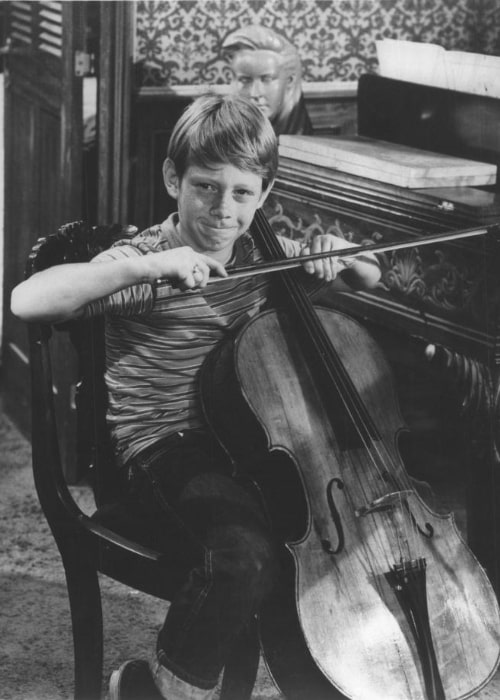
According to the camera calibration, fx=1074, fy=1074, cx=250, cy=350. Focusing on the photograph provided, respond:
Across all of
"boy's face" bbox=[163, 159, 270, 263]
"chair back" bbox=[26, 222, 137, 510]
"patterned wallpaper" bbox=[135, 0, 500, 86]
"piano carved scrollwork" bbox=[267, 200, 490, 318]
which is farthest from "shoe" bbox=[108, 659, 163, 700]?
"patterned wallpaper" bbox=[135, 0, 500, 86]

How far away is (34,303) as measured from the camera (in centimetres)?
147

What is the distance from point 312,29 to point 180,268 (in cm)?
177

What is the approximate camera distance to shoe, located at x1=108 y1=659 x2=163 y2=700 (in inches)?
59.9

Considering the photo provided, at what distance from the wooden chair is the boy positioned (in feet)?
0.11

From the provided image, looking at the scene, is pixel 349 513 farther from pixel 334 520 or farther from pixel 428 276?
pixel 428 276

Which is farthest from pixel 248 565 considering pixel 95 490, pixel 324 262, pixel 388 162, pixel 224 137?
pixel 388 162

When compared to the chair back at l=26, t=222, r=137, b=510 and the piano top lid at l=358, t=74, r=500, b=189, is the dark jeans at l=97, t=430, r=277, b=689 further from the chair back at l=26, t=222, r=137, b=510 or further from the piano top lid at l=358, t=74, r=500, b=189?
the piano top lid at l=358, t=74, r=500, b=189

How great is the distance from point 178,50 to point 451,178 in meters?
1.18

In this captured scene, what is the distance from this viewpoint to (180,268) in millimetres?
1474

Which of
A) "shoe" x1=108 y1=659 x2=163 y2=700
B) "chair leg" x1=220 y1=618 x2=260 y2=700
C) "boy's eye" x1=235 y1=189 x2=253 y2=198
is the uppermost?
"boy's eye" x1=235 y1=189 x2=253 y2=198

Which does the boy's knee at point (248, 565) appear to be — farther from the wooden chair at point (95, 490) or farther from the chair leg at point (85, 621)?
the chair leg at point (85, 621)

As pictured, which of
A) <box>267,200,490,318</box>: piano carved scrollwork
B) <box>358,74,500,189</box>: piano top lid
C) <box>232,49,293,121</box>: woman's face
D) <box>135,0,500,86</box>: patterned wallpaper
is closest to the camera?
<box>267,200,490,318</box>: piano carved scrollwork

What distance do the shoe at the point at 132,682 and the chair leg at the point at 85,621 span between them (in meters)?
0.09

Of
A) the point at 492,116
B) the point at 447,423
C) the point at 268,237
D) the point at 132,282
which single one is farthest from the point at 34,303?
the point at 447,423
